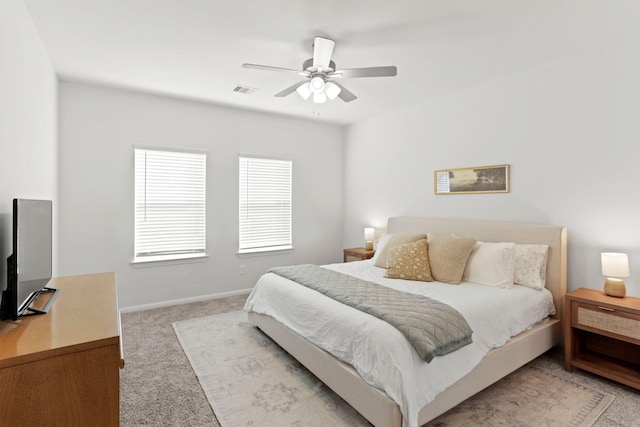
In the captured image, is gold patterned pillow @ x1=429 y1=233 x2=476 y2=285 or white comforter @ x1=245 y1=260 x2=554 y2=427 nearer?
white comforter @ x1=245 y1=260 x2=554 y2=427

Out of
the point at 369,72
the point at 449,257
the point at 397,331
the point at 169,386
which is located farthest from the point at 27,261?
the point at 449,257

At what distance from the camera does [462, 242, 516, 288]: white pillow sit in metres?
→ 2.88

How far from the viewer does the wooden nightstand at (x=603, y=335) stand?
91.8 inches

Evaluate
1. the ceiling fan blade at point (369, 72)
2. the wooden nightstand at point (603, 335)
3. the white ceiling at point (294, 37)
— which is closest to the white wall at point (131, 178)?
the white ceiling at point (294, 37)

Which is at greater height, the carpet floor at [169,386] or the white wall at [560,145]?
the white wall at [560,145]

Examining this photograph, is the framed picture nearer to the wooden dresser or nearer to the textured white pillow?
the textured white pillow

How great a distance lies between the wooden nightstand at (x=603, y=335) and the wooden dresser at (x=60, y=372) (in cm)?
317

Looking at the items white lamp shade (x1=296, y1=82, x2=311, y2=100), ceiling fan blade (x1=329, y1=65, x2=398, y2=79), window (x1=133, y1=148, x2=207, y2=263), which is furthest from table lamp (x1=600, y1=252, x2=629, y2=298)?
window (x1=133, y1=148, x2=207, y2=263)

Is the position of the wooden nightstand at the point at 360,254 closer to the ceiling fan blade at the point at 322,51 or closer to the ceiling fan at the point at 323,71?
the ceiling fan at the point at 323,71

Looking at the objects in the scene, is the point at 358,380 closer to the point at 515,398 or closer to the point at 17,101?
the point at 515,398

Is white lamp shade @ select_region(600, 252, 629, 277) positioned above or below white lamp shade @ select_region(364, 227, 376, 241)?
below

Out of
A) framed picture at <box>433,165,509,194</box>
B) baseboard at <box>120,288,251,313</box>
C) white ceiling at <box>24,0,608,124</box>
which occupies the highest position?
white ceiling at <box>24,0,608,124</box>

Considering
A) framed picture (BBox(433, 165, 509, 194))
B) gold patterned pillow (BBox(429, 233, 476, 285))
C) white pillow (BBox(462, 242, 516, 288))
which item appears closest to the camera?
white pillow (BBox(462, 242, 516, 288))

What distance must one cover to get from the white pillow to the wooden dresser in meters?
2.85
